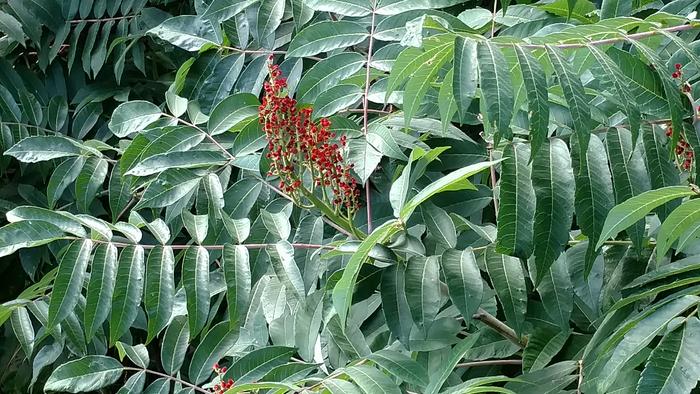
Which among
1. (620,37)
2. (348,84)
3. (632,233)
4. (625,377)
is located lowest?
(625,377)

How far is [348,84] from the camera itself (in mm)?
1464

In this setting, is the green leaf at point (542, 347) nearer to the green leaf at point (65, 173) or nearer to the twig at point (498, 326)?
the twig at point (498, 326)

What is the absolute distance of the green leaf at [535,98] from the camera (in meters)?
1.04

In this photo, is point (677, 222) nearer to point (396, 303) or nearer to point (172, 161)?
point (396, 303)

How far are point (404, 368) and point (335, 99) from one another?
0.46 metres

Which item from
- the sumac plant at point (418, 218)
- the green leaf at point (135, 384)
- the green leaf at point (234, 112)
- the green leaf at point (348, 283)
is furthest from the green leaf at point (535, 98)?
the green leaf at point (135, 384)

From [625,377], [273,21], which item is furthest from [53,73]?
[625,377]

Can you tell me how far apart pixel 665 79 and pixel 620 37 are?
0.09 meters

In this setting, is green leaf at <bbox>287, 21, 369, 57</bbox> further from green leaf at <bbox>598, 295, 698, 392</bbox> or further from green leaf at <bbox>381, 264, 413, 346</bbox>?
green leaf at <bbox>598, 295, 698, 392</bbox>

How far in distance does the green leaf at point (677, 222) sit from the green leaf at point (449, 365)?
240 millimetres

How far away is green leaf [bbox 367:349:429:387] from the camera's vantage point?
44.5 inches

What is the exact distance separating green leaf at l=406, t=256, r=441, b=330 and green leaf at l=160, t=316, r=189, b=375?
1.50 feet

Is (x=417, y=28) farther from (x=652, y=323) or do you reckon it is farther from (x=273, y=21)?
(x=273, y=21)

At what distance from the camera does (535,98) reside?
3.44 feet
